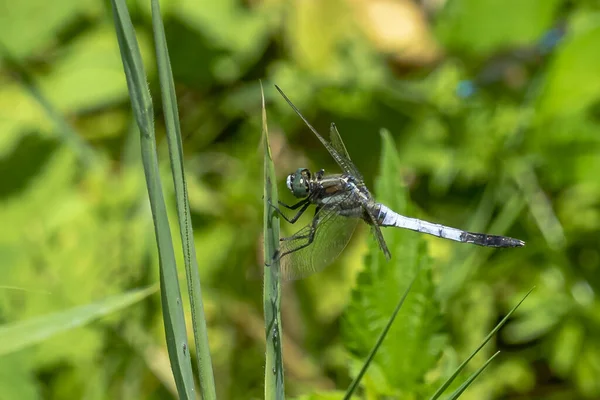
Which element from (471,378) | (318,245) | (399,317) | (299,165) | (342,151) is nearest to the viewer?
(471,378)

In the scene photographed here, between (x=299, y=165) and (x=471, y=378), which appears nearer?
(x=471, y=378)

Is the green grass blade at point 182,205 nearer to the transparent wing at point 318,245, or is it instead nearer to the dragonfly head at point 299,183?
the transparent wing at point 318,245

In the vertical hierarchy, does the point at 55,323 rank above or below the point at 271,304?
above

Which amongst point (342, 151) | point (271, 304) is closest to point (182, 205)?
point (271, 304)

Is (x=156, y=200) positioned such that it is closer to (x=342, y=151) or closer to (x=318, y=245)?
(x=318, y=245)

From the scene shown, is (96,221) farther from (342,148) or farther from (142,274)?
(342,148)

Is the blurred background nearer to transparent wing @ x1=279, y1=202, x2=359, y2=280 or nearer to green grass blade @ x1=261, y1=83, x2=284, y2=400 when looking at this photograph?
transparent wing @ x1=279, y1=202, x2=359, y2=280
